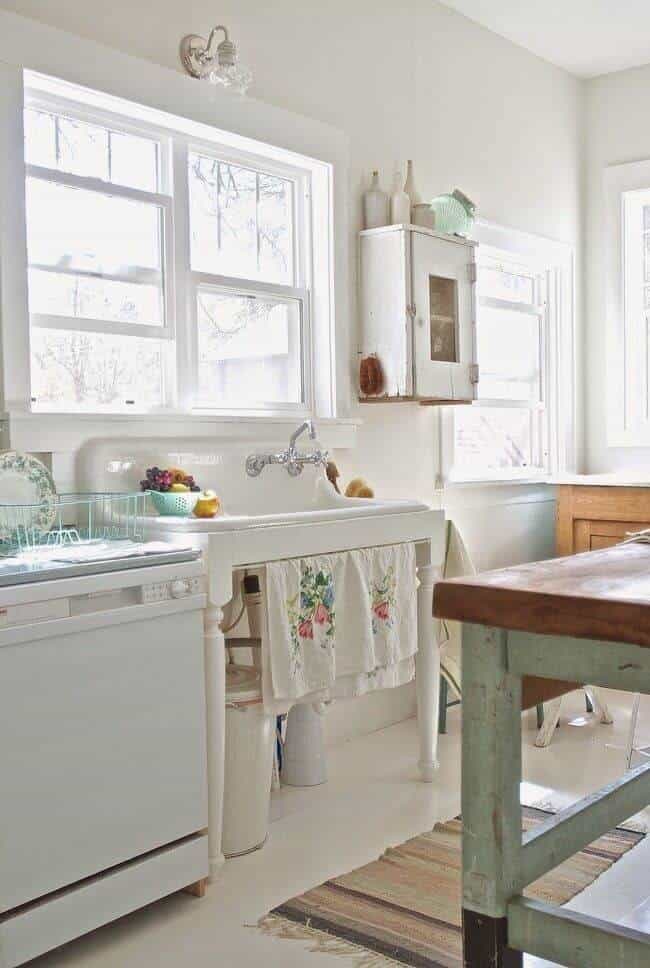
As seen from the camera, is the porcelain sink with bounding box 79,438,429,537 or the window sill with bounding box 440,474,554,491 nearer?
the porcelain sink with bounding box 79,438,429,537

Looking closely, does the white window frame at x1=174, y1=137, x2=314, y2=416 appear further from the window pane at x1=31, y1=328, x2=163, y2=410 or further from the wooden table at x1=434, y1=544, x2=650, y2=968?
the wooden table at x1=434, y1=544, x2=650, y2=968

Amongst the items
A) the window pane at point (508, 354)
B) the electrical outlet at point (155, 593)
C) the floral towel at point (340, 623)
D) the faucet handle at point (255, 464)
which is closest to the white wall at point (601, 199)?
the window pane at point (508, 354)

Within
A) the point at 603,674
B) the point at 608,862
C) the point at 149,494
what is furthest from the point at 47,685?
the point at 608,862

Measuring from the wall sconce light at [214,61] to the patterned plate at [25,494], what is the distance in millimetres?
1458

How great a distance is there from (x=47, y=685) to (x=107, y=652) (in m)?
0.18

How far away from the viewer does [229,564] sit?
2.73 m

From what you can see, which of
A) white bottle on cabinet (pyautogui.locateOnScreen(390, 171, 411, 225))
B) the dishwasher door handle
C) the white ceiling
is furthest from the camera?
the white ceiling

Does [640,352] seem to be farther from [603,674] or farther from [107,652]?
[603,674]

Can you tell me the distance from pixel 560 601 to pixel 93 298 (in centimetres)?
229

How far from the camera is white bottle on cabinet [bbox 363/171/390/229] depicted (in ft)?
13.3

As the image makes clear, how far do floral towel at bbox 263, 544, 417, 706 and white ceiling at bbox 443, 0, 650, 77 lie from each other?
8.95 feet

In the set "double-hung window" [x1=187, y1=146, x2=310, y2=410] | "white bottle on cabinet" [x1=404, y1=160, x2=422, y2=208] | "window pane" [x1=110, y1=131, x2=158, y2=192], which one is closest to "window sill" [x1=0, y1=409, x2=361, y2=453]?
"double-hung window" [x1=187, y1=146, x2=310, y2=410]

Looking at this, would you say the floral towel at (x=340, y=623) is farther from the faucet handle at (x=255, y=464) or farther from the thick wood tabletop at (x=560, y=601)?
Answer: the thick wood tabletop at (x=560, y=601)

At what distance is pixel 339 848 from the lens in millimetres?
2971
